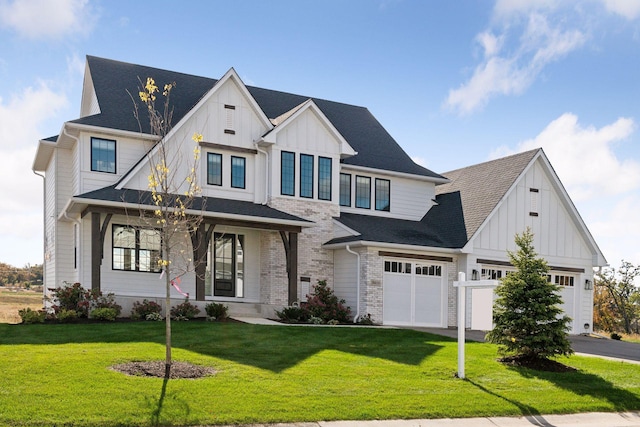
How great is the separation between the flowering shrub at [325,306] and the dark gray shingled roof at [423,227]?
1917 millimetres

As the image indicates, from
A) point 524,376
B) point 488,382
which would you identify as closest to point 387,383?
point 488,382

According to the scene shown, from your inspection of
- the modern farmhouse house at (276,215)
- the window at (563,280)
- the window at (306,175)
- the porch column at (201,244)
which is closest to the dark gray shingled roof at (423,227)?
the modern farmhouse house at (276,215)

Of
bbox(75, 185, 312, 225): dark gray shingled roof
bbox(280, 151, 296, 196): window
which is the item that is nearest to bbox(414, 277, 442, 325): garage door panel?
bbox(75, 185, 312, 225): dark gray shingled roof

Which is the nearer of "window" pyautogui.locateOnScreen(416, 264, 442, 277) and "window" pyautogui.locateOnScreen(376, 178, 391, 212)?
"window" pyautogui.locateOnScreen(416, 264, 442, 277)

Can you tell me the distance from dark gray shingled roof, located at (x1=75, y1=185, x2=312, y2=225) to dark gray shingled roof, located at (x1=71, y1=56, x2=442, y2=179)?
248cm

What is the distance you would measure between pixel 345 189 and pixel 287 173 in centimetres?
327

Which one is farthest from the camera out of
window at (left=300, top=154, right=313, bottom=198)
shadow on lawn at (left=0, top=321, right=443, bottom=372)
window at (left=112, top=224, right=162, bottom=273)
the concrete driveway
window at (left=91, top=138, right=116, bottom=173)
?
window at (left=300, top=154, right=313, bottom=198)

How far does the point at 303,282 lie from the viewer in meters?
25.1

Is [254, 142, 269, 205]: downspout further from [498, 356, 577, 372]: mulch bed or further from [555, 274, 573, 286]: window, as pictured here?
[555, 274, 573, 286]: window

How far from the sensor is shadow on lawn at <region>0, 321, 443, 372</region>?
1485 cm

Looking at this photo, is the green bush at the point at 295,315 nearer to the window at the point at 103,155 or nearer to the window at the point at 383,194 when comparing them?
the window at the point at 383,194

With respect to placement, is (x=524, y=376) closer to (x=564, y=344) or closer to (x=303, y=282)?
(x=564, y=344)

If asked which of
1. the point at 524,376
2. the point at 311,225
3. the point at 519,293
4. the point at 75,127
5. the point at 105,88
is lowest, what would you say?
the point at 524,376

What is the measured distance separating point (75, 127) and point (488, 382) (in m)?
15.3
